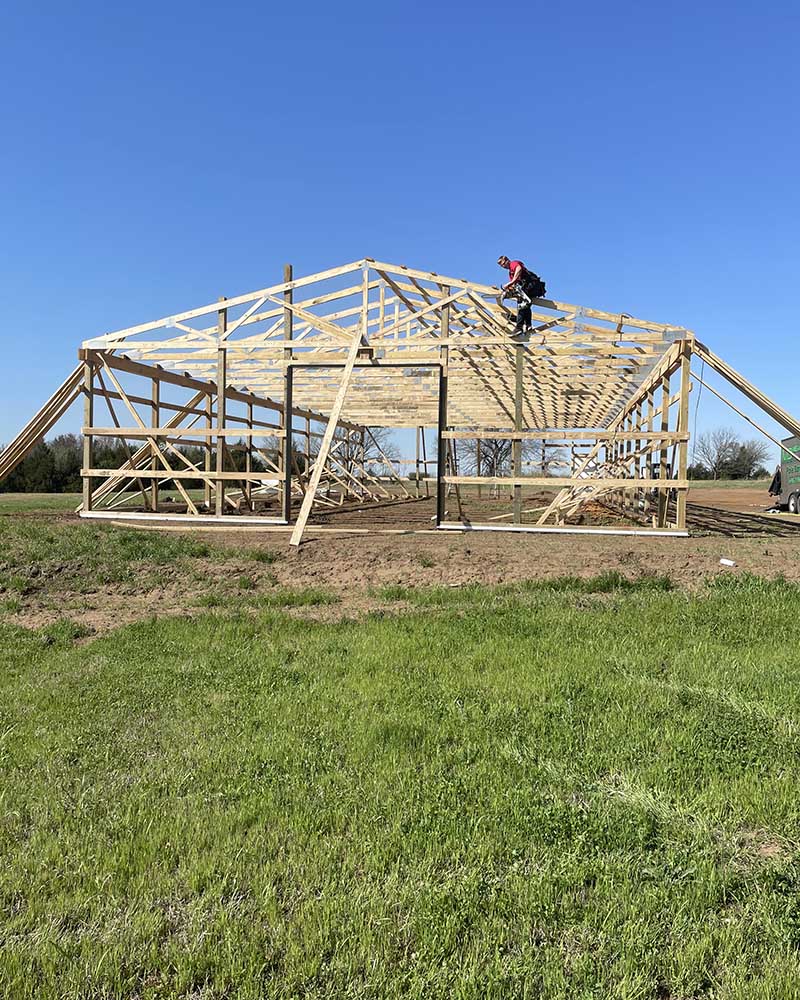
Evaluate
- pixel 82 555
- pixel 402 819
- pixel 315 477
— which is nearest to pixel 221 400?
pixel 315 477

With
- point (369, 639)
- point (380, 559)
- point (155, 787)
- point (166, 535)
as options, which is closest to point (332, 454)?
Result: point (166, 535)

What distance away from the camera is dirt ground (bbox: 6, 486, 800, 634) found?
687 centimetres

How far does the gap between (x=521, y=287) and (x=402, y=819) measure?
1095 centimetres

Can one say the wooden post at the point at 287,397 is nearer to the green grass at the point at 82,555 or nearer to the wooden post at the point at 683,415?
the green grass at the point at 82,555

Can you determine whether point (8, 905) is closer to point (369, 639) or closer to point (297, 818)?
point (297, 818)

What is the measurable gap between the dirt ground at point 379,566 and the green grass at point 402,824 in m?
2.04

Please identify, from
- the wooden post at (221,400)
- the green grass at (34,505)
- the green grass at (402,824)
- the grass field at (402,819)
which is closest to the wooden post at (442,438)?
the wooden post at (221,400)

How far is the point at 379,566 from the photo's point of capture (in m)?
8.45

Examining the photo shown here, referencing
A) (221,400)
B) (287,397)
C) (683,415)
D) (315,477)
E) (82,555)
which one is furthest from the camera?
(221,400)

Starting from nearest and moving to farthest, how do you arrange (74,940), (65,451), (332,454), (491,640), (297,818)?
(74,940) < (297,818) < (491,640) < (332,454) < (65,451)

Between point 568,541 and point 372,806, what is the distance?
834cm

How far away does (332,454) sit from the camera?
971 inches

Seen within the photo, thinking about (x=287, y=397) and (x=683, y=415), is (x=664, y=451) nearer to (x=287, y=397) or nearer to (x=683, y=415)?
(x=683, y=415)

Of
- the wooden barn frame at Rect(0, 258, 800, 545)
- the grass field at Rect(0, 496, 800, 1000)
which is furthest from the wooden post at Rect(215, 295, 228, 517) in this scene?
the grass field at Rect(0, 496, 800, 1000)
